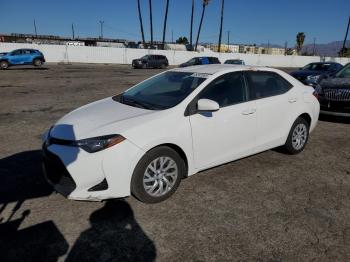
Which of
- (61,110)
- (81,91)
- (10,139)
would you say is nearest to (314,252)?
(10,139)

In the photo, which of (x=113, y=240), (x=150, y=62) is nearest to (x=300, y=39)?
(x=150, y=62)

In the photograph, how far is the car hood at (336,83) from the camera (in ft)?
25.9

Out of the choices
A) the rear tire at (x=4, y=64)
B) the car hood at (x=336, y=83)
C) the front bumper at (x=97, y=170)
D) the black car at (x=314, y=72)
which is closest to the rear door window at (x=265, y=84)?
the front bumper at (x=97, y=170)

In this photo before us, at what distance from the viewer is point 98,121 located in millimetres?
3777

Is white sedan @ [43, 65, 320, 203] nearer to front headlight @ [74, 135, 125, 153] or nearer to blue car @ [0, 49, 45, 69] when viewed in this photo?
front headlight @ [74, 135, 125, 153]

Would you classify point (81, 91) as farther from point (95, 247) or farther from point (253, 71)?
point (95, 247)

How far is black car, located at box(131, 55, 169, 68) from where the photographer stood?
112ft

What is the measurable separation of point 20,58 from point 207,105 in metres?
27.8

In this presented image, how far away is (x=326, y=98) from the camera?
8.05 meters

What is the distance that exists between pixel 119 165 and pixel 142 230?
707mm

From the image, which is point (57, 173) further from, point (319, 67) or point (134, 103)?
point (319, 67)

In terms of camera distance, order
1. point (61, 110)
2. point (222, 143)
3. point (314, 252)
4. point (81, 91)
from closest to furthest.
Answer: point (314, 252) < point (222, 143) < point (61, 110) < point (81, 91)

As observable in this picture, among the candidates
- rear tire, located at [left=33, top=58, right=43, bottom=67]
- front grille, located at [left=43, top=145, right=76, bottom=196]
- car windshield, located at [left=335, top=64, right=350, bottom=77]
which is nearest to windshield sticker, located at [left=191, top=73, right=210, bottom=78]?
front grille, located at [left=43, top=145, right=76, bottom=196]

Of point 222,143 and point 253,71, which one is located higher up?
point 253,71
